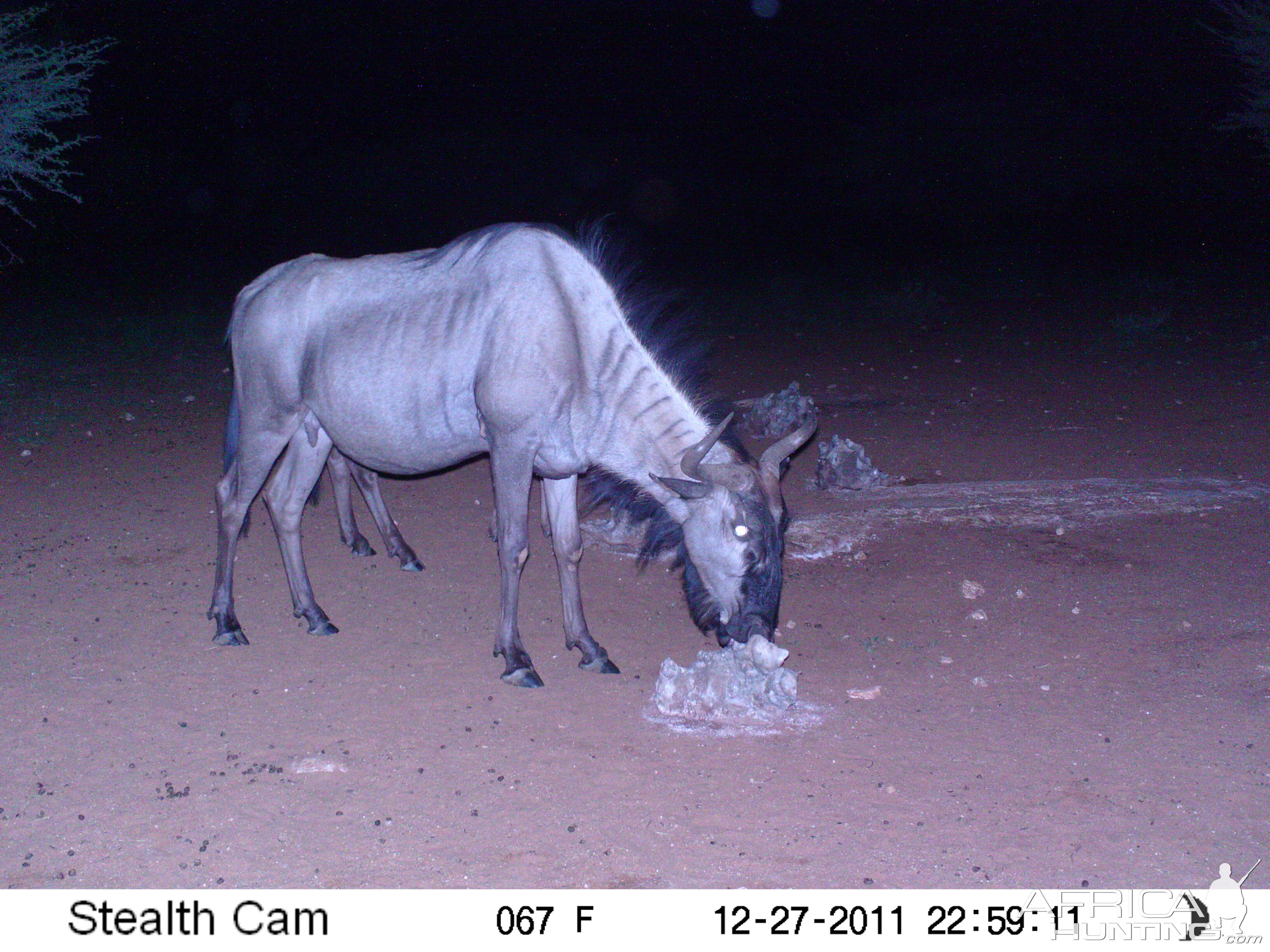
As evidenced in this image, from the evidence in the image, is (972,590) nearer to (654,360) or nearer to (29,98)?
(654,360)

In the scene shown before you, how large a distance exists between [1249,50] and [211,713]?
50.1ft

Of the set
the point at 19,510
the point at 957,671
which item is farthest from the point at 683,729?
the point at 19,510

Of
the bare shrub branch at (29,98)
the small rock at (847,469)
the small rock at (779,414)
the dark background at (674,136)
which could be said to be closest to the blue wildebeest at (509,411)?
the small rock at (847,469)

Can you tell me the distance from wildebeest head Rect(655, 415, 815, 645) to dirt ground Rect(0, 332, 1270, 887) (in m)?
0.56

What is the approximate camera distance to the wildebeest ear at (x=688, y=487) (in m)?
4.98

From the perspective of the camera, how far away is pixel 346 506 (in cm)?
721

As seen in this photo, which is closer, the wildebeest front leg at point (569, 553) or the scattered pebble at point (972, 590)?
the wildebeest front leg at point (569, 553)

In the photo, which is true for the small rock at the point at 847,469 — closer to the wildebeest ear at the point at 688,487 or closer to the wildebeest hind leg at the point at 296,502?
the wildebeest ear at the point at 688,487

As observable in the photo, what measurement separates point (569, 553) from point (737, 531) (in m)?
1.25

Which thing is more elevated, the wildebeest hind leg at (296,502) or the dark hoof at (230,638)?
the wildebeest hind leg at (296,502)

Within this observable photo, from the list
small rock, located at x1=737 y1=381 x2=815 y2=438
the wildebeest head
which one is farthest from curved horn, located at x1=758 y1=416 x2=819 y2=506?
small rock, located at x1=737 y1=381 x2=815 y2=438

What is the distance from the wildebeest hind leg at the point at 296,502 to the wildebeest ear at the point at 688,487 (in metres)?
2.34

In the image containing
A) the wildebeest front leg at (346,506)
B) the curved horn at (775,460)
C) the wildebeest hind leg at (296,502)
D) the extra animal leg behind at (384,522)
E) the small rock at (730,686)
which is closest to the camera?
the small rock at (730,686)

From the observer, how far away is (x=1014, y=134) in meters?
37.9
